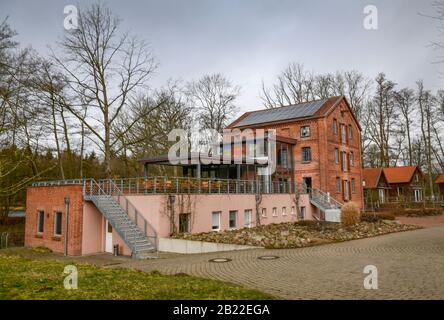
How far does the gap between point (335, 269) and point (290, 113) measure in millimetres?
26241

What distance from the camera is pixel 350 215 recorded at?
21.6m

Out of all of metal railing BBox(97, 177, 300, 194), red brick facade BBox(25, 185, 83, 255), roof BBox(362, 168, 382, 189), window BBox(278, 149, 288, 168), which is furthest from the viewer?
roof BBox(362, 168, 382, 189)

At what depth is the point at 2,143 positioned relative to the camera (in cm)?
1598

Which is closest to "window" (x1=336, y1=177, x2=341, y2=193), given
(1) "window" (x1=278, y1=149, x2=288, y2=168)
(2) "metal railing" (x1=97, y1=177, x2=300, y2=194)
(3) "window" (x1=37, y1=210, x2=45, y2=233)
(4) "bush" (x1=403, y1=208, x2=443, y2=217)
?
(1) "window" (x1=278, y1=149, x2=288, y2=168)

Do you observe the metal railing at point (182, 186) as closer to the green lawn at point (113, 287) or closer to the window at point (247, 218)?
the window at point (247, 218)

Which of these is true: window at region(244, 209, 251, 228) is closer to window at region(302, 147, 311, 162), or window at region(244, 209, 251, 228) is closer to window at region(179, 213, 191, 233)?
window at region(179, 213, 191, 233)

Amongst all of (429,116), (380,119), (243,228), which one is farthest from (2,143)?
(429,116)

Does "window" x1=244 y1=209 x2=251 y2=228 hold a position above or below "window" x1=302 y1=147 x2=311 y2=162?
below

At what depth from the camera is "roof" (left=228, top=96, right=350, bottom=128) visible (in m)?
32.5

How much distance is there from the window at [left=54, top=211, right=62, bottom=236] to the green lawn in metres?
10.3

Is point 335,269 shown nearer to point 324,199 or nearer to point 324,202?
point 324,202

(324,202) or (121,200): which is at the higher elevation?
(121,200)

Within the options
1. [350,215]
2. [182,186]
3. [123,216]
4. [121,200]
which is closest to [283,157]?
[350,215]
